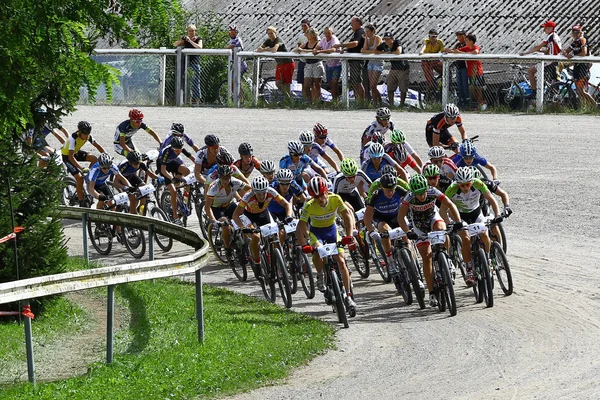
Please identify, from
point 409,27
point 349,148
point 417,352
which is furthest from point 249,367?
point 409,27

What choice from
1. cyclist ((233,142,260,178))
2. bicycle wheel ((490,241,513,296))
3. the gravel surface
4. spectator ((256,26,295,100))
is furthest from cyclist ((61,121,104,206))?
spectator ((256,26,295,100))

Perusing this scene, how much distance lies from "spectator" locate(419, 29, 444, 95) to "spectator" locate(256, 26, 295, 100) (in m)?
3.63

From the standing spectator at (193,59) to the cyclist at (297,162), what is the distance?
1386cm

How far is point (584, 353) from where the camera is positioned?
13.2 metres

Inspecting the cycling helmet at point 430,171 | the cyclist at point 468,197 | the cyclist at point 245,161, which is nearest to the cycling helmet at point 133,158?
the cyclist at point 245,161

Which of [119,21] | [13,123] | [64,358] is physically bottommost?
[64,358]

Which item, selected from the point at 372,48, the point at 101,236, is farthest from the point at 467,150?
the point at 372,48

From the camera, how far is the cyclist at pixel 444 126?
2141 centimetres

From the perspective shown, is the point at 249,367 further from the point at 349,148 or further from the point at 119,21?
the point at 349,148

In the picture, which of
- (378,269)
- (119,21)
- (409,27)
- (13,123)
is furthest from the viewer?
(409,27)

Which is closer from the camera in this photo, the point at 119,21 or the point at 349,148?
the point at 119,21

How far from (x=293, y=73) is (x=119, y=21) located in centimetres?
2031

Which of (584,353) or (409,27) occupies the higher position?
(409,27)

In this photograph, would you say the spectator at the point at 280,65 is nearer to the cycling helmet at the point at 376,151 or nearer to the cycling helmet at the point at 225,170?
the cycling helmet at the point at 376,151
